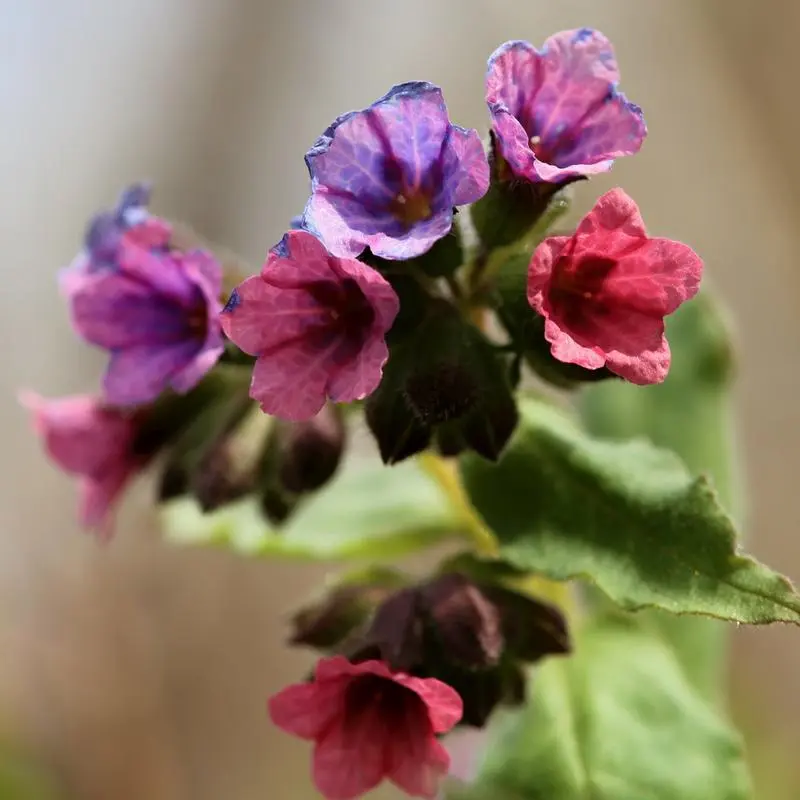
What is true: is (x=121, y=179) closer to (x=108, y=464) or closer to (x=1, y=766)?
(x=1, y=766)

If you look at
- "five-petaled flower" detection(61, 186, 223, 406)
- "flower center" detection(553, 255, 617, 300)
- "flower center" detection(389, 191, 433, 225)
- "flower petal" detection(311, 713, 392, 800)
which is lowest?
"flower petal" detection(311, 713, 392, 800)

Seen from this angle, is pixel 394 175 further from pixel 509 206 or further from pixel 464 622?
pixel 464 622

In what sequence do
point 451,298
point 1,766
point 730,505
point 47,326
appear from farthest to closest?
point 47,326, point 1,766, point 730,505, point 451,298

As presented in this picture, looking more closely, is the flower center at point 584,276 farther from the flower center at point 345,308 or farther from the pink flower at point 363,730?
the pink flower at point 363,730

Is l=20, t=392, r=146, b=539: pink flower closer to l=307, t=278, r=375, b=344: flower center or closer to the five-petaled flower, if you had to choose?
the five-petaled flower

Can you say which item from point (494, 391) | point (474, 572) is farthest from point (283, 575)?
point (494, 391)

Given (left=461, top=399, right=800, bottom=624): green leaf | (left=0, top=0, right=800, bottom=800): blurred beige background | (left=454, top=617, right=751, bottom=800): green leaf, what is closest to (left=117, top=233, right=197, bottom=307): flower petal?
(left=461, top=399, right=800, bottom=624): green leaf
